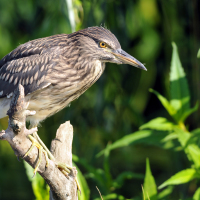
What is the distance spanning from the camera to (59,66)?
2.37 m

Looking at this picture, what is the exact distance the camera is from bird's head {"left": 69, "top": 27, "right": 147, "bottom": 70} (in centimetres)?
232

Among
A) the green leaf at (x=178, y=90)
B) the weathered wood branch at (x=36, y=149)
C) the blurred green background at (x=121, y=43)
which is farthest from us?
the blurred green background at (x=121, y=43)

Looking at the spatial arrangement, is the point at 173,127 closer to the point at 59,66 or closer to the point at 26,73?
the point at 59,66

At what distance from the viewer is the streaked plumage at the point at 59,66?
7.65 ft

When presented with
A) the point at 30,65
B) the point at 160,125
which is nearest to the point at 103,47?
the point at 30,65

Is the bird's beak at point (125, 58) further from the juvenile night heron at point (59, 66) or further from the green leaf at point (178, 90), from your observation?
the green leaf at point (178, 90)

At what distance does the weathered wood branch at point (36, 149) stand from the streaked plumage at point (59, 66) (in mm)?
240

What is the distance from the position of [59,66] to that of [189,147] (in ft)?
3.30

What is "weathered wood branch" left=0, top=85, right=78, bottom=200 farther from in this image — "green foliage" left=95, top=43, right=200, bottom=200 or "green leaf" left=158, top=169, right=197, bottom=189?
"green leaf" left=158, top=169, right=197, bottom=189

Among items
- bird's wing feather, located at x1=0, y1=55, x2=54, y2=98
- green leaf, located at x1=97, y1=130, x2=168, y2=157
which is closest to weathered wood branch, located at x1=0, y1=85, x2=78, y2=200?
bird's wing feather, located at x1=0, y1=55, x2=54, y2=98

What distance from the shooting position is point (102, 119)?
347 cm

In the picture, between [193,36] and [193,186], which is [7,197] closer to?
[193,186]

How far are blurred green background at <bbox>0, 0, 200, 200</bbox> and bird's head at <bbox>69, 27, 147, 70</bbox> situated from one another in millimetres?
480

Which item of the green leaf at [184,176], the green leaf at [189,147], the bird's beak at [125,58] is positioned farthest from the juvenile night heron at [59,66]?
the green leaf at [184,176]
